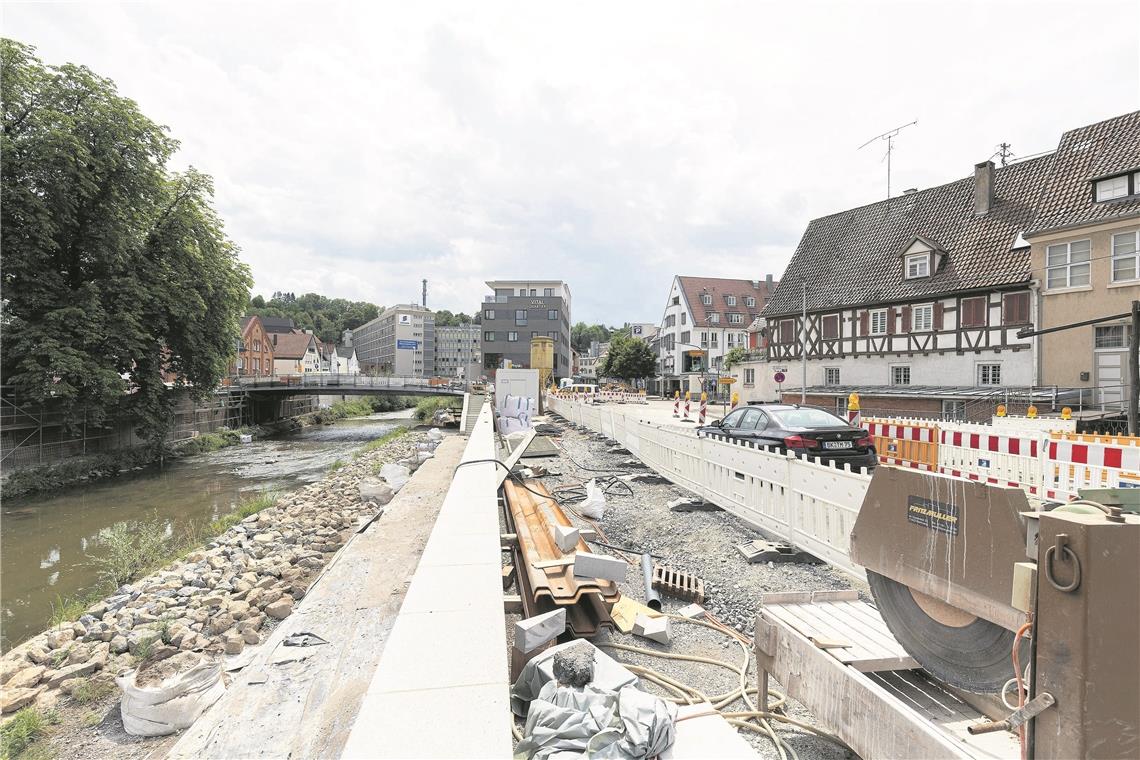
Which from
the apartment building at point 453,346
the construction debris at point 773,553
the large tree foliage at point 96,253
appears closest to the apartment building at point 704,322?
the large tree foliage at point 96,253

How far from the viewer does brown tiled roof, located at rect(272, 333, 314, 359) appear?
92.0 meters

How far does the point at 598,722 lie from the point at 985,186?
3274cm

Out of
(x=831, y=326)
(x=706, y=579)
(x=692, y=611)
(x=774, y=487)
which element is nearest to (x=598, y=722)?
(x=692, y=611)

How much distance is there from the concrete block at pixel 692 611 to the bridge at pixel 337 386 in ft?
134

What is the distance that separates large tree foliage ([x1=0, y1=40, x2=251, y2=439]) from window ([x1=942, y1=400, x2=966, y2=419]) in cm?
3259

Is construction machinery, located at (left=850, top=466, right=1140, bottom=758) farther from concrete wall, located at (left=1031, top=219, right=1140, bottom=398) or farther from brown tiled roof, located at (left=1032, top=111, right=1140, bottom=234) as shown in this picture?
brown tiled roof, located at (left=1032, top=111, right=1140, bottom=234)

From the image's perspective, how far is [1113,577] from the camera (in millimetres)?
1562

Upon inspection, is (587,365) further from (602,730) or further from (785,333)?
(602,730)

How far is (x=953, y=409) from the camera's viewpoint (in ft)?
77.6

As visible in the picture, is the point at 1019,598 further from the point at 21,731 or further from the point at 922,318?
Result: the point at 922,318

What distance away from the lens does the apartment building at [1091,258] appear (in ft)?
64.3

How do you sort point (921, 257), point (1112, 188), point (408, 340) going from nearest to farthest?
1. point (1112, 188)
2. point (921, 257)
3. point (408, 340)

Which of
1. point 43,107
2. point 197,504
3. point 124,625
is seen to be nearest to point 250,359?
point 43,107

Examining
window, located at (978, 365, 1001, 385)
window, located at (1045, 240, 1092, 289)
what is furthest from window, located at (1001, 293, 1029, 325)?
window, located at (978, 365, 1001, 385)
